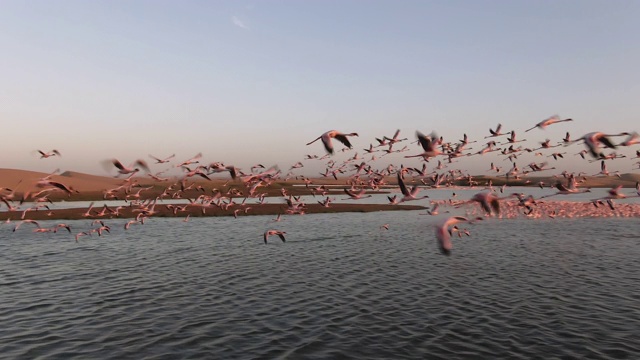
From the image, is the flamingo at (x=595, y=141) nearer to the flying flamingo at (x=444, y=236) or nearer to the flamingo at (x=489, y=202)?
the flamingo at (x=489, y=202)

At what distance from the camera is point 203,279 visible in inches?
1038

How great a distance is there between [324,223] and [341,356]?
40987mm

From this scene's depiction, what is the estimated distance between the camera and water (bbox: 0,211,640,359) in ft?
51.8

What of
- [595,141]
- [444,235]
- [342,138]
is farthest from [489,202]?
[342,138]

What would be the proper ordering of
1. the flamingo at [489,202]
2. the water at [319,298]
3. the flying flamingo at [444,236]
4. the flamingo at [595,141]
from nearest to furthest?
1. the flying flamingo at [444,236]
2. the flamingo at [489,202]
3. the flamingo at [595,141]
4. the water at [319,298]

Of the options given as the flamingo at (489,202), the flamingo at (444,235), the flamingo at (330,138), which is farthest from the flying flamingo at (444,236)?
the flamingo at (330,138)

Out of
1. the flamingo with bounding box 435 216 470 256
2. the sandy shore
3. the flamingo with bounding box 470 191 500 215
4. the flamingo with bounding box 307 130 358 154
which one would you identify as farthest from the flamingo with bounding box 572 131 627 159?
the sandy shore

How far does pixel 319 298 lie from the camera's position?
71.9 ft

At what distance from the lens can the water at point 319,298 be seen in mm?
15789

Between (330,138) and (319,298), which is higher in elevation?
(330,138)

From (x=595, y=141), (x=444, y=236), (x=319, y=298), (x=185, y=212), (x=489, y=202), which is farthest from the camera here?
(x=185, y=212)

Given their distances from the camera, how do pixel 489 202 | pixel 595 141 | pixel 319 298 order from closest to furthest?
1. pixel 489 202
2. pixel 595 141
3. pixel 319 298

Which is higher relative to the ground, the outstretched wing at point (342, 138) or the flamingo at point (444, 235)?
the outstretched wing at point (342, 138)

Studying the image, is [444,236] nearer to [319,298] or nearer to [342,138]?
[342,138]
